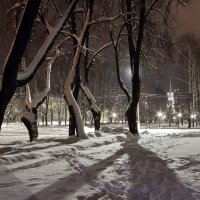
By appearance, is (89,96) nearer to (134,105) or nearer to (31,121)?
(134,105)

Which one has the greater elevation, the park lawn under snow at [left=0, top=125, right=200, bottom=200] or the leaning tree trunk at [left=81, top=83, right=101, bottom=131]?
the leaning tree trunk at [left=81, top=83, right=101, bottom=131]

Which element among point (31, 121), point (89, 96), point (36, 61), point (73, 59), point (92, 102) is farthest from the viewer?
point (92, 102)

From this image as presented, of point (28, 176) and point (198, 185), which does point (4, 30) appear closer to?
point (28, 176)

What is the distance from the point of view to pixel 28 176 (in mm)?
8719

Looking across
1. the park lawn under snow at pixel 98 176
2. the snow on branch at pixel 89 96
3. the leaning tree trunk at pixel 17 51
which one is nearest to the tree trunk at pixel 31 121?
the snow on branch at pixel 89 96

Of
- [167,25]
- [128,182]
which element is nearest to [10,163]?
[128,182]

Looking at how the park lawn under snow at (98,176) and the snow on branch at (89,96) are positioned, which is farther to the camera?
the snow on branch at (89,96)

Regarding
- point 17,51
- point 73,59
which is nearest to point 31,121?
point 73,59

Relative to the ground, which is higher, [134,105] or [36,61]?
[36,61]

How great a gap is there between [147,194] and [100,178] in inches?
71.6

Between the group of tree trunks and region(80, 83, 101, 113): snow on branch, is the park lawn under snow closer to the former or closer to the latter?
the group of tree trunks

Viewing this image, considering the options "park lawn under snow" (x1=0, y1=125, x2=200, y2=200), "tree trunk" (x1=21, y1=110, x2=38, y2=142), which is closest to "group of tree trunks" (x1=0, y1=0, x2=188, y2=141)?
"tree trunk" (x1=21, y1=110, x2=38, y2=142)

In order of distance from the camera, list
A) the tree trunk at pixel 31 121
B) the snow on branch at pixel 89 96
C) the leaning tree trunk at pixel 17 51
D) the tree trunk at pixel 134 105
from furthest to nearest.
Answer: the snow on branch at pixel 89 96 < the tree trunk at pixel 134 105 < the tree trunk at pixel 31 121 < the leaning tree trunk at pixel 17 51

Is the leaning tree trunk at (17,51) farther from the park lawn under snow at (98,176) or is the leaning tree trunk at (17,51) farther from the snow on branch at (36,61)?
the park lawn under snow at (98,176)
